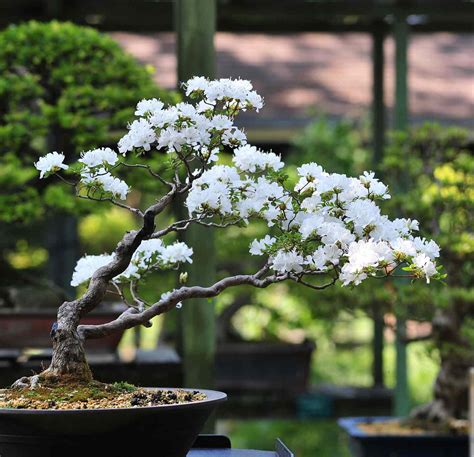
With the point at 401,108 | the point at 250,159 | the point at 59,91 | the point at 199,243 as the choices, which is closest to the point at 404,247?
the point at 250,159

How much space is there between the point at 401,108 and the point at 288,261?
346 cm

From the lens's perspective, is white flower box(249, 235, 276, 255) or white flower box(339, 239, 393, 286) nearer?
white flower box(339, 239, 393, 286)

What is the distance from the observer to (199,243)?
12.8 ft

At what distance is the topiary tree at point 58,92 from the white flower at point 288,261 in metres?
2.37

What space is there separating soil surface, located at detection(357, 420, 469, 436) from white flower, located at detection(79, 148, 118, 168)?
9.96 feet

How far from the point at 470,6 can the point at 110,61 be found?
2142mm

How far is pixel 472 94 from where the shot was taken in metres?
7.67

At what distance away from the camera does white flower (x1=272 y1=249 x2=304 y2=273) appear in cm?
209

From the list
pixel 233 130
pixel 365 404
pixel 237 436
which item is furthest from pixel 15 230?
pixel 233 130

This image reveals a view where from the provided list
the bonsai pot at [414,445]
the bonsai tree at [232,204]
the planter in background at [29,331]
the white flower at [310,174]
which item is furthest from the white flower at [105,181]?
the bonsai pot at [414,445]

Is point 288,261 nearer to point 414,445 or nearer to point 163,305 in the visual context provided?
point 163,305

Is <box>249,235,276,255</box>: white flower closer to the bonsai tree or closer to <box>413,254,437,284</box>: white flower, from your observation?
the bonsai tree

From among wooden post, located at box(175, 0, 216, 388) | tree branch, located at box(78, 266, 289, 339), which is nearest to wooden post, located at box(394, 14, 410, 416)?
wooden post, located at box(175, 0, 216, 388)

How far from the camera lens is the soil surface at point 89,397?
195cm
